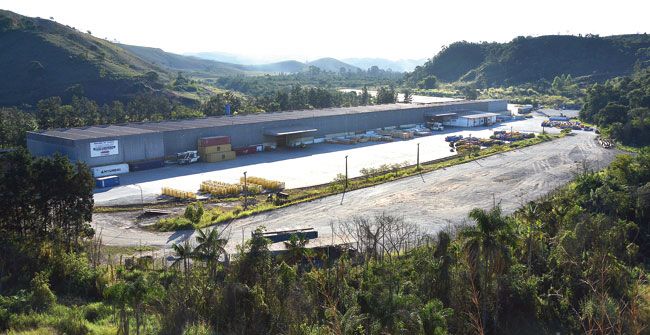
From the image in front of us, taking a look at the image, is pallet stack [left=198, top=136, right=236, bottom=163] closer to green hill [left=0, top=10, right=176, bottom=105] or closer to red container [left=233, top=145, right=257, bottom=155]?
red container [left=233, top=145, right=257, bottom=155]

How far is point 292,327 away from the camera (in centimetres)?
1254

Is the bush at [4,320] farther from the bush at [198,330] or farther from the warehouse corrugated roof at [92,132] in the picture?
the warehouse corrugated roof at [92,132]

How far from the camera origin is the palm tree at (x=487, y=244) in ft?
46.1

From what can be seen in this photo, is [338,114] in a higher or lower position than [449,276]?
higher

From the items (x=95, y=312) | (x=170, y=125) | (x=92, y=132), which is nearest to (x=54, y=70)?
(x=170, y=125)

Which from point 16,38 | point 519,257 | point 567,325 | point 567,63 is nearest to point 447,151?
point 519,257

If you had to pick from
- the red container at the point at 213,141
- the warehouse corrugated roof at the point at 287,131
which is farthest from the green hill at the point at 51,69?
the red container at the point at 213,141

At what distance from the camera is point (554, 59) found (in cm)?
12106

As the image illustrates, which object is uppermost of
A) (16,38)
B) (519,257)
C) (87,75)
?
(16,38)

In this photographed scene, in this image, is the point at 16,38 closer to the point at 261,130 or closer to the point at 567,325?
the point at 261,130

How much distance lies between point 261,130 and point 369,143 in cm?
1009

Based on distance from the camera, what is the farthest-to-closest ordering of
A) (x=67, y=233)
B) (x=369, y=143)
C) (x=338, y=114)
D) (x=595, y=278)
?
(x=338, y=114), (x=369, y=143), (x=67, y=233), (x=595, y=278)

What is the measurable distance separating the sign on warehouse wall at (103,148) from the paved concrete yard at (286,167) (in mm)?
1921

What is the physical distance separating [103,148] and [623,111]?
1874 inches
